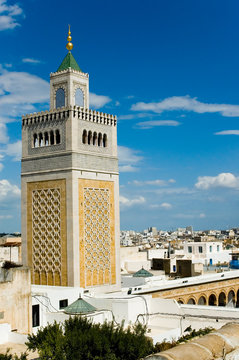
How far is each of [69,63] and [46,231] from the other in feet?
21.4

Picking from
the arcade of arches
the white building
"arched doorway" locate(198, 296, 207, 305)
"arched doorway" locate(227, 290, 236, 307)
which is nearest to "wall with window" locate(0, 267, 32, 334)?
the arcade of arches

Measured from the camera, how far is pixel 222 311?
14930 mm

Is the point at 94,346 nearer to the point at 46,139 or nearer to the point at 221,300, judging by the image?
the point at 46,139

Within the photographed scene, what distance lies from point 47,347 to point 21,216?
1028 cm

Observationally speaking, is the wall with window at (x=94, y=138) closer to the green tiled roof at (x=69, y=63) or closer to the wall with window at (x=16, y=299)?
the green tiled roof at (x=69, y=63)

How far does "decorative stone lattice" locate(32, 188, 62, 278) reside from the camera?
714 inches

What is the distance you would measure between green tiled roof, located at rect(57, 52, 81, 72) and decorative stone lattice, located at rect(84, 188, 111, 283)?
484 cm

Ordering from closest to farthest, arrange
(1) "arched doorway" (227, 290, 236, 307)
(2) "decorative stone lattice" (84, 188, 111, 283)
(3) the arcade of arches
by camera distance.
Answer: (2) "decorative stone lattice" (84, 188, 111, 283) < (3) the arcade of arches < (1) "arched doorway" (227, 290, 236, 307)

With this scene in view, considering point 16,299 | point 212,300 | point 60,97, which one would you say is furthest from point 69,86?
point 212,300

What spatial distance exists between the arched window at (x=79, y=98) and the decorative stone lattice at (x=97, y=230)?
334 cm

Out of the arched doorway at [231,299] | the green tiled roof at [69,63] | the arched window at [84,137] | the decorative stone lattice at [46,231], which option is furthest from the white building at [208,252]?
the green tiled roof at [69,63]

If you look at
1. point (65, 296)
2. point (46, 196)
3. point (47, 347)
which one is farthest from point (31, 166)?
point (47, 347)

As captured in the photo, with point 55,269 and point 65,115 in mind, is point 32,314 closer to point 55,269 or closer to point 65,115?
point 55,269

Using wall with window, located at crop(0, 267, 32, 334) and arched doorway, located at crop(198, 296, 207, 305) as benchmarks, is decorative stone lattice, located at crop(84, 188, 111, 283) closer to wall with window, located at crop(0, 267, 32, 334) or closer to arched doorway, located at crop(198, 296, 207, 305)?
wall with window, located at crop(0, 267, 32, 334)
